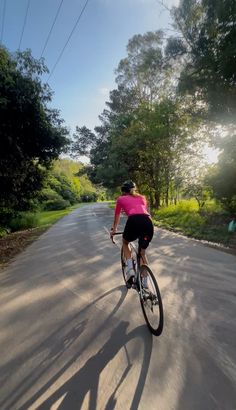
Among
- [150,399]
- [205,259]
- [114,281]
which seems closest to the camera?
[150,399]

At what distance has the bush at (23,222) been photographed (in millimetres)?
21062

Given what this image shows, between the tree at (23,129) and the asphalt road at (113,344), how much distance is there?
6077 millimetres

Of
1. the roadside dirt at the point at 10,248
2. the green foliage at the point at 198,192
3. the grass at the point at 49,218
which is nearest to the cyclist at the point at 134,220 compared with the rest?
the roadside dirt at the point at 10,248

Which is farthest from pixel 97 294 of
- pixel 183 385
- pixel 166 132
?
pixel 166 132

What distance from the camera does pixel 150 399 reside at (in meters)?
2.98

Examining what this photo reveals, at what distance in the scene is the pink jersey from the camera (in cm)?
518

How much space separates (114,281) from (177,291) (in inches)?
57.2

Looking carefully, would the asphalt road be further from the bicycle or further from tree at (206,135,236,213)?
tree at (206,135,236,213)

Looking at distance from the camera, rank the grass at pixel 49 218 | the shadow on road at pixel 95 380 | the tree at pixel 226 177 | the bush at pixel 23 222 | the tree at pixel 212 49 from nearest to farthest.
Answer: the shadow on road at pixel 95 380, the tree at pixel 212 49, the tree at pixel 226 177, the bush at pixel 23 222, the grass at pixel 49 218

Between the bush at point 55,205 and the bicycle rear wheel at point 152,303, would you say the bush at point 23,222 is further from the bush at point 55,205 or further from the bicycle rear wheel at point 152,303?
the bush at point 55,205

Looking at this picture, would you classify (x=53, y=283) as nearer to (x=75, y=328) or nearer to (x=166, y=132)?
(x=75, y=328)

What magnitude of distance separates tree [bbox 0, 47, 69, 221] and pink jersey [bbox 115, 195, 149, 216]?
673 centimetres

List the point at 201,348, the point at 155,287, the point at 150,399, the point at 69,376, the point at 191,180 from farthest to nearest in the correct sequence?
the point at 191,180 → the point at 155,287 → the point at 201,348 → the point at 69,376 → the point at 150,399

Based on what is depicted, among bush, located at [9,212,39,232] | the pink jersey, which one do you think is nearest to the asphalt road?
the pink jersey
